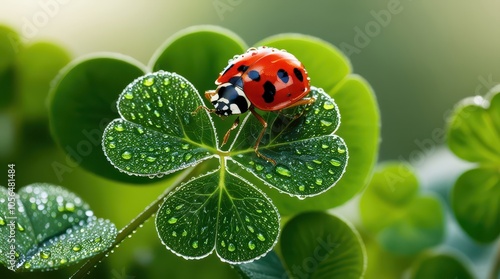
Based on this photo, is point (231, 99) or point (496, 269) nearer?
point (231, 99)

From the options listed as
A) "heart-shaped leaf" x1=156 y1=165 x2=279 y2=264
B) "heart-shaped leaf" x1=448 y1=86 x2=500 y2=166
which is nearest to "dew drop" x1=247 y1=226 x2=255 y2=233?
"heart-shaped leaf" x1=156 y1=165 x2=279 y2=264

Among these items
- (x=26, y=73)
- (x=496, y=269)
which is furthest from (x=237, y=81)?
(x=496, y=269)

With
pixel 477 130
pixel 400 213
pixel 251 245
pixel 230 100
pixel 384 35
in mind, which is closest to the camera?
pixel 251 245

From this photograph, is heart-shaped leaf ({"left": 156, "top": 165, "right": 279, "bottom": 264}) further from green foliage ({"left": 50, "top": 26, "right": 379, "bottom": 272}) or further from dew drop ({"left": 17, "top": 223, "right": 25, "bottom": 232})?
dew drop ({"left": 17, "top": 223, "right": 25, "bottom": 232})

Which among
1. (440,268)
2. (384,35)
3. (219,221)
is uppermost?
(219,221)

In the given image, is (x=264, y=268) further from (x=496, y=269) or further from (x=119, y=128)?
(x=496, y=269)

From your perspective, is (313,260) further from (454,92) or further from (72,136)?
(454,92)

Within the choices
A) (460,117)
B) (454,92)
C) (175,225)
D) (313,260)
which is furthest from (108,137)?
(454,92)
